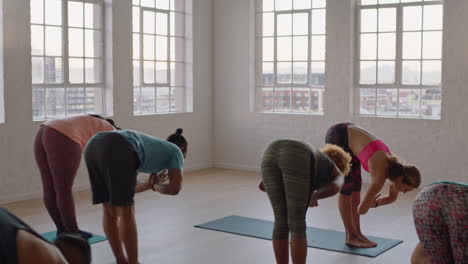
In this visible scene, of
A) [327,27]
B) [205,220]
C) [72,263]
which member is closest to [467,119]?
[327,27]

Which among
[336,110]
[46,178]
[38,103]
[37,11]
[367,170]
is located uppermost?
[37,11]

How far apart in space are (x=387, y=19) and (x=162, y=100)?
3365 millimetres

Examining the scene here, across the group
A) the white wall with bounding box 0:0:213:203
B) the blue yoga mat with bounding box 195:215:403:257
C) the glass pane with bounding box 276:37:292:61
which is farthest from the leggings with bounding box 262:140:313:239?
the glass pane with bounding box 276:37:292:61

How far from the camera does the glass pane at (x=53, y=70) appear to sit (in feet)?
25.0

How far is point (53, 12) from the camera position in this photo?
764cm

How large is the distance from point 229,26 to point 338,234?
4.85 meters

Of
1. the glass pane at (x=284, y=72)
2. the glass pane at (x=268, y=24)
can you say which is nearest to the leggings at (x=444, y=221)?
the glass pane at (x=284, y=72)

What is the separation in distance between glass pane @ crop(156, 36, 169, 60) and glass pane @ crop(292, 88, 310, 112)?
196 cm

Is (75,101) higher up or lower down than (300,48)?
lower down

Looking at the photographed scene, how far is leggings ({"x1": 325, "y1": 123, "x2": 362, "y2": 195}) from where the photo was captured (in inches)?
197

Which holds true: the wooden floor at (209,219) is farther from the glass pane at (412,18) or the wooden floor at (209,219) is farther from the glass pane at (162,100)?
the glass pane at (412,18)

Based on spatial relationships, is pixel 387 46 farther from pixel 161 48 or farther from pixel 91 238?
pixel 91 238

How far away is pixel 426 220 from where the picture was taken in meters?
2.95

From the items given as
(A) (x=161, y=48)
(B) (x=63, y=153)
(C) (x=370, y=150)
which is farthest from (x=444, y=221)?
(A) (x=161, y=48)
